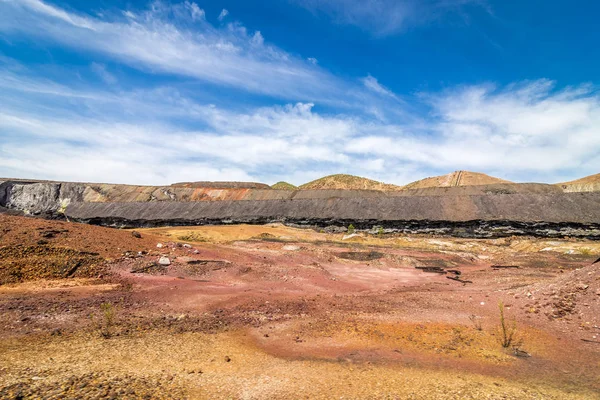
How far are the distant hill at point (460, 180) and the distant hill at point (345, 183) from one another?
34.0ft

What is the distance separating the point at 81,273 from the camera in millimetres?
12664

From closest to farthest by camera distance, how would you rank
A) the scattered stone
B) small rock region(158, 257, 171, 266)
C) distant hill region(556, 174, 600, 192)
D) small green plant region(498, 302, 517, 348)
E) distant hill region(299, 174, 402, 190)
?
1. the scattered stone
2. small green plant region(498, 302, 517, 348)
3. small rock region(158, 257, 171, 266)
4. distant hill region(556, 174, 600, 192)
5. distant hill region(299, 174, 402, 190)

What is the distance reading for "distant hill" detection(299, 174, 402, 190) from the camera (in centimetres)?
9969

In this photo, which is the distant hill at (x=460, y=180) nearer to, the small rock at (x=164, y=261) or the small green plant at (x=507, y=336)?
the small rock at (x=164, y=261)

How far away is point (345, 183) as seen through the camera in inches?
4104

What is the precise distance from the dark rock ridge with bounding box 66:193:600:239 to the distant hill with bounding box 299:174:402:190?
172ft

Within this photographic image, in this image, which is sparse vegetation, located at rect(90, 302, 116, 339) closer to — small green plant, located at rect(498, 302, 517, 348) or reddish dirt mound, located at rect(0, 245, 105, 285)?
reddish dirt mound, located at rect(0, 245, 105, 285)

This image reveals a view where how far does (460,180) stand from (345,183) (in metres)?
33.1

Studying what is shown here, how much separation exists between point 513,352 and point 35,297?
12868mm

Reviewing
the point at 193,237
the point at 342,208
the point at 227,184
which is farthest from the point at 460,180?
the point at 193,237

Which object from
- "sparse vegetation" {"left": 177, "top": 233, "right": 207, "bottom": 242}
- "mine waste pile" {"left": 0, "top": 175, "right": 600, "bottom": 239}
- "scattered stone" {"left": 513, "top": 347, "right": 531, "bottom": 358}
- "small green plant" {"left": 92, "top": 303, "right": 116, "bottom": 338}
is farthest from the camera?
"mine waste pile" {"left": 0, "top": 175, "right": 600, "bottom": 239}

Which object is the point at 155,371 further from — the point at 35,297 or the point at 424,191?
the point at 424,191

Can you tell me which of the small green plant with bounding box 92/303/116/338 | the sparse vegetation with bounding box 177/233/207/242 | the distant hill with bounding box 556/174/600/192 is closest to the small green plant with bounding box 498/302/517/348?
the small green plant with bounding box 92/303/116/338

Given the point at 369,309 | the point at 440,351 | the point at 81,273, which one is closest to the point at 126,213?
the point at 81,273
